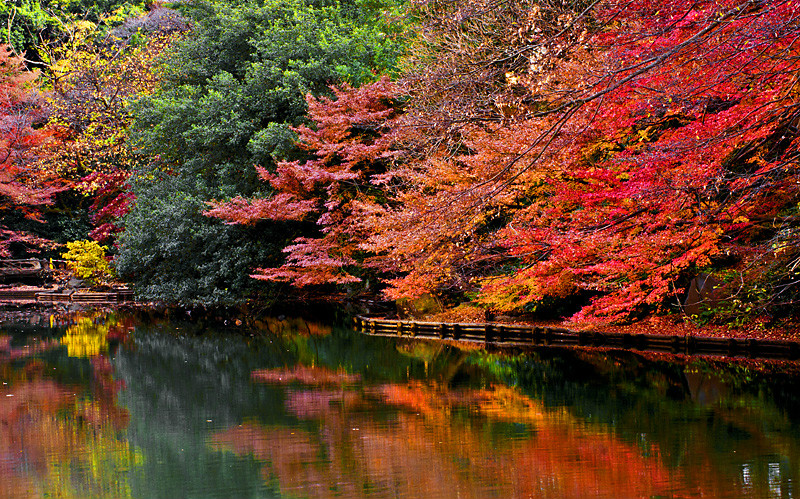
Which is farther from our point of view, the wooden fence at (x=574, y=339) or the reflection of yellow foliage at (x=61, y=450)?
the wooden fence at (x=574, y=339)

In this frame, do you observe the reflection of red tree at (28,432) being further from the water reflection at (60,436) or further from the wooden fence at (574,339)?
the wooden fence at (574,339)

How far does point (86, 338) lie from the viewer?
18.3m

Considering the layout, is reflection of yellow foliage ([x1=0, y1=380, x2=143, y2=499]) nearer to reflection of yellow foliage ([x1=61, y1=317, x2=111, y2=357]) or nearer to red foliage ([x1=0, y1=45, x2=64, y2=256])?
reflection of yellow foliage ([x1=61, y1=317, x2=111, y2=357])

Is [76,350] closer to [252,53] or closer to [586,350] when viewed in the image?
[586,350]

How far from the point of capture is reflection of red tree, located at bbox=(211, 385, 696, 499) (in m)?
6.36

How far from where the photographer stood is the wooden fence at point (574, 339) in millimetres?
12516

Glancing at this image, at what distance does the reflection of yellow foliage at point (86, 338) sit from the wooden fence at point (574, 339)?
20.7ft

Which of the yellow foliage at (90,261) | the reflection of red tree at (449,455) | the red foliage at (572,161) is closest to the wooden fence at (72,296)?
the yellow foliage at (90,261)

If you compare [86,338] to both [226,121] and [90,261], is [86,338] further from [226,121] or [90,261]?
[90,261]

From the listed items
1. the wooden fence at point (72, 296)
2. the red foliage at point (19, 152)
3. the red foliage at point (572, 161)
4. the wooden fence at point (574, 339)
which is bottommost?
the wooden fence at point (574, 339)

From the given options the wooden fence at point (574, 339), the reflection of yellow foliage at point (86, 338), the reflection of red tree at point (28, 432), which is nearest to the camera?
the reflection of red tree at point (28, 432)

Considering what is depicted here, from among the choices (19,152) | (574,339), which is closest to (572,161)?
(574,339)

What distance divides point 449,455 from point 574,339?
853 centimetres

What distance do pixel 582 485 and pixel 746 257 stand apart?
796cm
